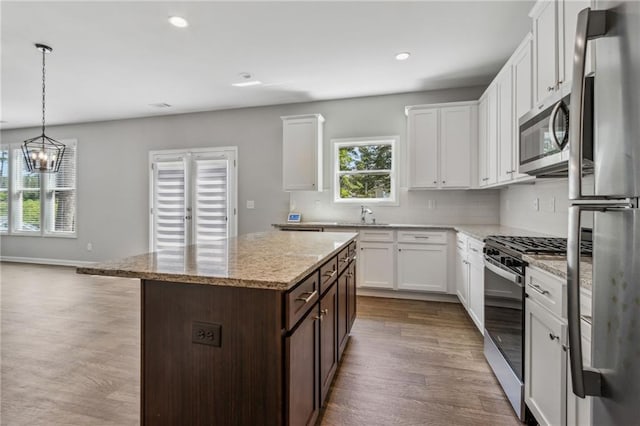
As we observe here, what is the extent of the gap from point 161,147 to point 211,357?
207 inches

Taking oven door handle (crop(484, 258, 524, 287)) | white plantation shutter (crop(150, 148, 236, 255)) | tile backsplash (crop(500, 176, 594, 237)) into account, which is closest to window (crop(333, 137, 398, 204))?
tile backsplash (crop(500, 176, 594, 237))

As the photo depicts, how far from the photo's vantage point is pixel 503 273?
1.85m

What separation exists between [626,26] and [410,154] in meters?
3.45

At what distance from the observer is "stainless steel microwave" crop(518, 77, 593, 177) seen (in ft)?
4.83

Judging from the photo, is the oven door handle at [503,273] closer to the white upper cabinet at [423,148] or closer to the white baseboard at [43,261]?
the white upper cabinet at [423,148]

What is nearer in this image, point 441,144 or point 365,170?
point 441,144

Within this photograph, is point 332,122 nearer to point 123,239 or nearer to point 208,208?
point 208,208

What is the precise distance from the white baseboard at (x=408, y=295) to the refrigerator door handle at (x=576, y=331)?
3275 millimetres

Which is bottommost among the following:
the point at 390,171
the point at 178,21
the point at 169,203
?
the point at 169,203

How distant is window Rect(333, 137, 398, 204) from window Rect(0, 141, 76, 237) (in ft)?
17.5

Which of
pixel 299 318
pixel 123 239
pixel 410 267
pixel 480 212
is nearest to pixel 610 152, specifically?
pixel 299 318

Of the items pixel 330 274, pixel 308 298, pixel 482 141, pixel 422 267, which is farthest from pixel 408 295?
pixel 308 298

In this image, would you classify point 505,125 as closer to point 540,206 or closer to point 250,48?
point 540,206

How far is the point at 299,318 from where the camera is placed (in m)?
1.30
